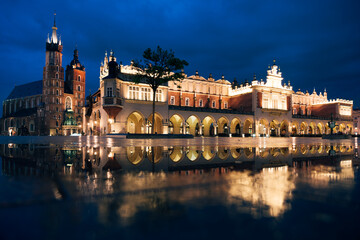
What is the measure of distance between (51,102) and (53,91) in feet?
12.7

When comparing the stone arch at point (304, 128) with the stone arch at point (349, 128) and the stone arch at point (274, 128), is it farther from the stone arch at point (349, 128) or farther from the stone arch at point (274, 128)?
the stone arch at point (349, 128)

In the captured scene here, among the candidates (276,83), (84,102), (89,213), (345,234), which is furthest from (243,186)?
(84,102)

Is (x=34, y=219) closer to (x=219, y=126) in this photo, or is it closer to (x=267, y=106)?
(x=219, y=126)

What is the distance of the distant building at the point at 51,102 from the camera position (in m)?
78.1

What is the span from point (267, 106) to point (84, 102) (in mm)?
66087

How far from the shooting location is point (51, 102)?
A: 7962 centimetres

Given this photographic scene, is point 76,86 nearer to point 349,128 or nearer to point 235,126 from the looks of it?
point 235,126

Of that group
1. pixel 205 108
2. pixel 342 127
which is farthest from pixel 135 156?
pixel 342 127

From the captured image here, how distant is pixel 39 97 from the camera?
283ft

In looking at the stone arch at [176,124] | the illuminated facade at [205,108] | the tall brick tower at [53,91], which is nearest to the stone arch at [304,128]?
the illuminated facade at [205,108]

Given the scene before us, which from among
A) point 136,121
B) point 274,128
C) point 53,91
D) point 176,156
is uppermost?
point 53,91

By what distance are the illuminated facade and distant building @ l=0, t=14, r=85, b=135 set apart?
2757cm

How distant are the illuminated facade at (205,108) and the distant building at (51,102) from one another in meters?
27.6

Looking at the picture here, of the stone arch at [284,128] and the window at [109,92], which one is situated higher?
the window at [109,92]
